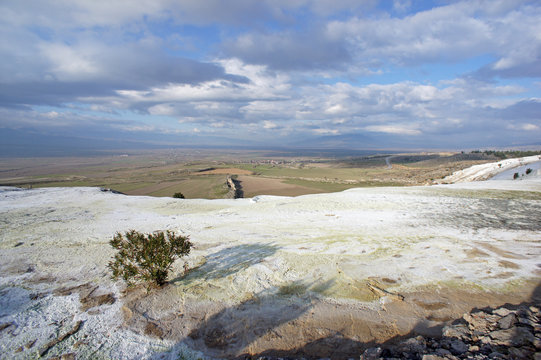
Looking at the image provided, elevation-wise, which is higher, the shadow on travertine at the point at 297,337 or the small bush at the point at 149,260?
the small bush at the point at 149,260

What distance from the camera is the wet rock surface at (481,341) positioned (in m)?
3.88

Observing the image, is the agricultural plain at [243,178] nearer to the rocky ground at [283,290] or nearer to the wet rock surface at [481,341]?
the rocky ground at [283,290]

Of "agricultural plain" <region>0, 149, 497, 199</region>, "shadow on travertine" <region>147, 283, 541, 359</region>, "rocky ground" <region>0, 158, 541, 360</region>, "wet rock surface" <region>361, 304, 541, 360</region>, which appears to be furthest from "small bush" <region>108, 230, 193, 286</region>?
"agricultural plain" <region>0, 149, 497, 199</region>

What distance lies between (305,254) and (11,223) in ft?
47.2

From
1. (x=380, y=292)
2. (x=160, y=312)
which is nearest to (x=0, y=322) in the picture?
(x=160, y=312)

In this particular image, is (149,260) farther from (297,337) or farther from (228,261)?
(297,337)

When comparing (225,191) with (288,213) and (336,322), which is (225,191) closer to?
(288,213)

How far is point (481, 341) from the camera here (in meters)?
4.28

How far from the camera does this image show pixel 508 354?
3.80 metres

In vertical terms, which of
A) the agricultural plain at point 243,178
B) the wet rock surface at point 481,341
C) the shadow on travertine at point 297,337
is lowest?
the agricultural plain at point 243,178

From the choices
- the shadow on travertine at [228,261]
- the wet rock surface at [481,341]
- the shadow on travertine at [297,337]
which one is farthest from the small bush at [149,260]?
the wet rock surface at [481,341]

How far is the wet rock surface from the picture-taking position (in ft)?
12.7

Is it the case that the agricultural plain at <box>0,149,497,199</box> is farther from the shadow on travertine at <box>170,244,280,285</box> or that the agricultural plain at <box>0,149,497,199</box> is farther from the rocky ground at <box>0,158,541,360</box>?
the shadow on travertine at <box>170,244,280,285</box>

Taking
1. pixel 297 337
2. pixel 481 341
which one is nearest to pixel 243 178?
pixel 297 337
